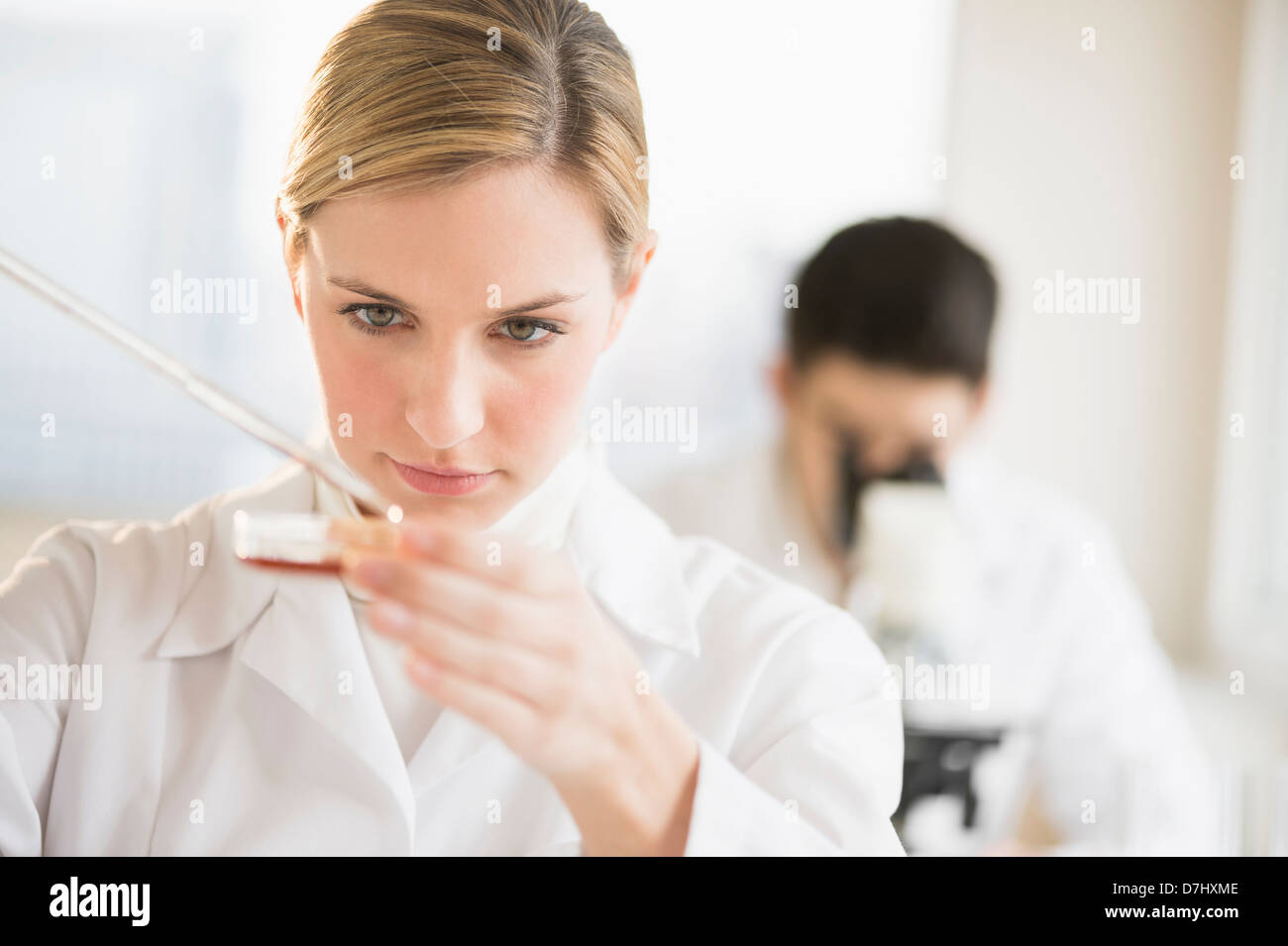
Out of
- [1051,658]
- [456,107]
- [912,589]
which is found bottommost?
[1051,658]

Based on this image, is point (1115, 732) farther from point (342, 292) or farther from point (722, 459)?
point (342, 292)

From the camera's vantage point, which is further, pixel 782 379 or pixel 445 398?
pixel 782 379

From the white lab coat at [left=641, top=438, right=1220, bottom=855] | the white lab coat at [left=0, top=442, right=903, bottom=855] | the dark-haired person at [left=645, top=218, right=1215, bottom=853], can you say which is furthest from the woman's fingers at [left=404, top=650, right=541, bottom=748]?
the white lab coat at [left=641, top=438, right=1220, bottom=855]

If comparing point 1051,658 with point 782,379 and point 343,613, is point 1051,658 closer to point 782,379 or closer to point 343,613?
point 782,379

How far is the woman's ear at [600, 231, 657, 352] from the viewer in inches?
24.5

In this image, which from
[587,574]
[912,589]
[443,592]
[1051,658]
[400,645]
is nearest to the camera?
[443,592]

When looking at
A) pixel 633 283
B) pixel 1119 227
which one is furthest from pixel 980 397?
pixel 633 283

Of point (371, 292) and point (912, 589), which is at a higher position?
point (371, 292)

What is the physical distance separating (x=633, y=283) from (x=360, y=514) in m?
0.21

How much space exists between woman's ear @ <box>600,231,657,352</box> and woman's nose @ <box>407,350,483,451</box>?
0.34 ft

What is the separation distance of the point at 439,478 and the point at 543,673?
0.17 m

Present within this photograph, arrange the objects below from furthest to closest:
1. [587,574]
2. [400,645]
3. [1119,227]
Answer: [1119,227] < [587,574] < [400,645]

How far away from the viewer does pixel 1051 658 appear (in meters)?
1.29

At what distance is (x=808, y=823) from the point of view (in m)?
0.57
